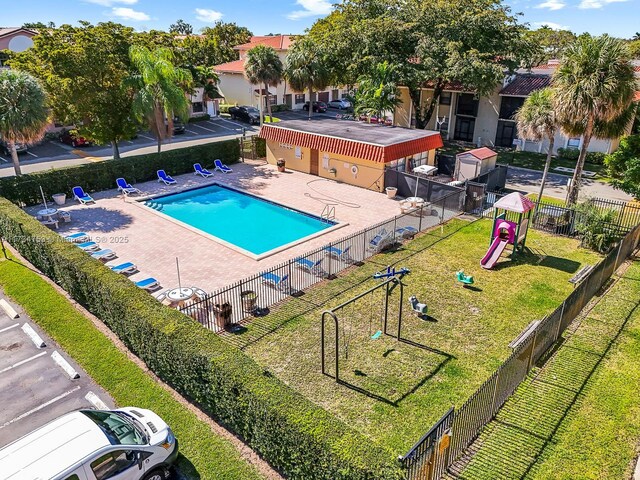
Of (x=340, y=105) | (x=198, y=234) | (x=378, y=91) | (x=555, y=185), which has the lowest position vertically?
(x=198, y=234)

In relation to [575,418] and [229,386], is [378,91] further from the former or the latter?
[229,386]

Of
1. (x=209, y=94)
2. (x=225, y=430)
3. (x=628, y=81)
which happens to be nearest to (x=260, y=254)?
(x=225, y=430)

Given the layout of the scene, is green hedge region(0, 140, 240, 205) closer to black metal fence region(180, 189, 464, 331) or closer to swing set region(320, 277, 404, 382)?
black metal fence region(180, 189, 464, 331)

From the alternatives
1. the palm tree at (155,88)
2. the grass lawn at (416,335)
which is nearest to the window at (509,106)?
the grass lawn at (416,335)

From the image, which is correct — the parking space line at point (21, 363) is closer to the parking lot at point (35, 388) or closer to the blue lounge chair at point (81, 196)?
the parking lot at point (35, 388)

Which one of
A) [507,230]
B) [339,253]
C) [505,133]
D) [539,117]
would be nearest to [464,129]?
[505,133]

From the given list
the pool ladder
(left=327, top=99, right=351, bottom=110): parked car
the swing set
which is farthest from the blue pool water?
(left=327, top=99, right=351, bottom=110): parked car
